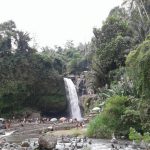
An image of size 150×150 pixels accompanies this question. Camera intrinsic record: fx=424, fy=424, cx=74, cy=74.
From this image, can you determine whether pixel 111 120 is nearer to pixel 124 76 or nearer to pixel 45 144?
pixel 45 144

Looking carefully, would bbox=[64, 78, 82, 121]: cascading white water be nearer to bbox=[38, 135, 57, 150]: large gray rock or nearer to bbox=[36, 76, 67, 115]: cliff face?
bbox=[36, 76, 67, 115]: cliff face

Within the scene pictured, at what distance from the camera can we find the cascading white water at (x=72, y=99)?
60031 millimetres

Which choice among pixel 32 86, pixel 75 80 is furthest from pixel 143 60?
pixel 75 80

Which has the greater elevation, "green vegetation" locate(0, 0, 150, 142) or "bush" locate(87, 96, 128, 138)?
"green vegetation" locate(0, 0, 150, 142)

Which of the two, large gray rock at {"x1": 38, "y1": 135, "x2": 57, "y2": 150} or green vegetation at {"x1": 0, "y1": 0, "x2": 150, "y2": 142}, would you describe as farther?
green vegetation at {"x1": 0, "y1": 0, "x2": 150, "y2": 142}

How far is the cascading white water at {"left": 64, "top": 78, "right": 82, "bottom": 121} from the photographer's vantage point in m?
60.0

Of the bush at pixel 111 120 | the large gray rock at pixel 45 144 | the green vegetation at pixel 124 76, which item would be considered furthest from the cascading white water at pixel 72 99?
the large gray rock at pixel 45 144

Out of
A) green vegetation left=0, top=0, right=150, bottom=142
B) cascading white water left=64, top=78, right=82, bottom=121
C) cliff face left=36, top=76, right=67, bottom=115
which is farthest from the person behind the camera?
cliff face left=36, top=76, right=67, bottom=115

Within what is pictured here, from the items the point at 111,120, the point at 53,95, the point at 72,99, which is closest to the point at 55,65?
the point at 53,95

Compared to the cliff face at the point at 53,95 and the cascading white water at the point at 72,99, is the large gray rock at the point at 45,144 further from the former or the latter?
the cliff face at the point at 53,95

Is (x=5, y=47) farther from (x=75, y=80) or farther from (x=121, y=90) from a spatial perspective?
(x=121, y=90)

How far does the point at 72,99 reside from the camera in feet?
203

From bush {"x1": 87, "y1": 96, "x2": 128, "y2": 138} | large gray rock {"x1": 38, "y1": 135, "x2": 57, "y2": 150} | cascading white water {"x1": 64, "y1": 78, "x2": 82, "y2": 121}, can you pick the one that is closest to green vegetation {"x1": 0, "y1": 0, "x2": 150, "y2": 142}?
cascading white water {"x1": 64, "y1": 78, "x2": 82, "y2": 121}

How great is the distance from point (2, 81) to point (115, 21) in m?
17.6
